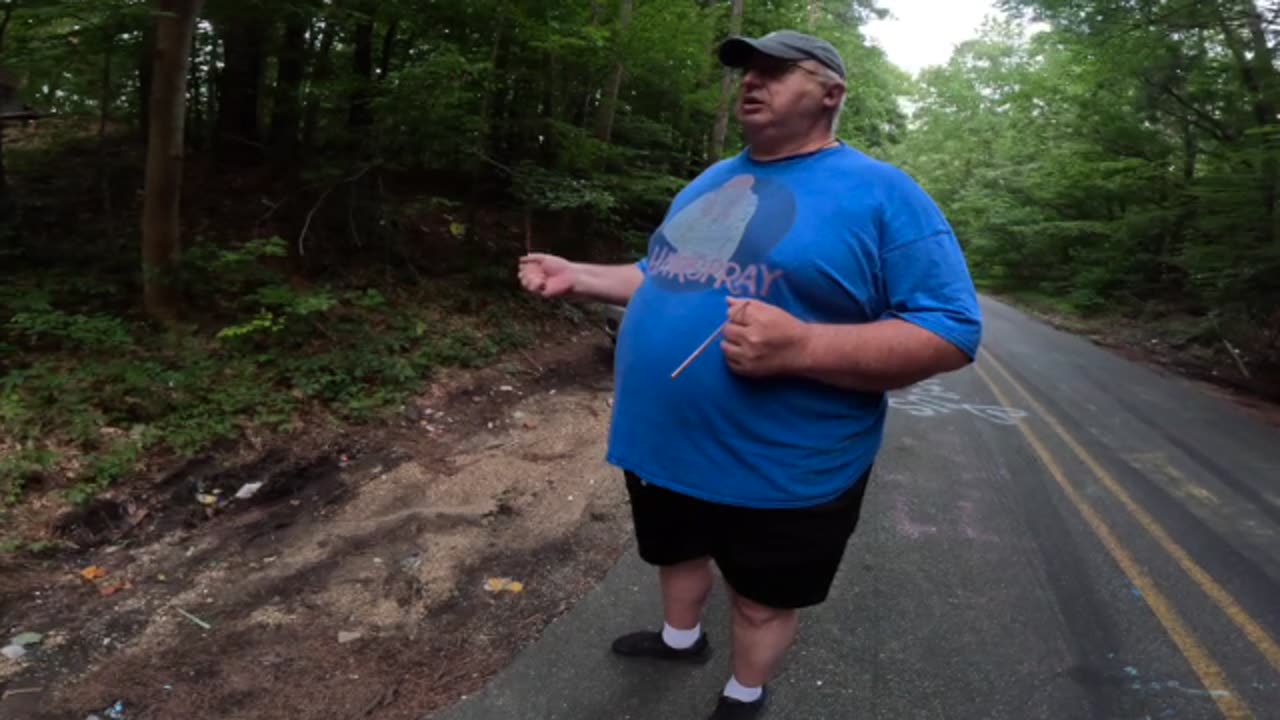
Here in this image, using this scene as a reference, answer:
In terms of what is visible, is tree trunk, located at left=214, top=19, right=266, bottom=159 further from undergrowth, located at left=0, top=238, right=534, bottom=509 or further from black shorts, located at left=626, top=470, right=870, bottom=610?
black shorts, located at left=626, top=470, right=870, bottom=610

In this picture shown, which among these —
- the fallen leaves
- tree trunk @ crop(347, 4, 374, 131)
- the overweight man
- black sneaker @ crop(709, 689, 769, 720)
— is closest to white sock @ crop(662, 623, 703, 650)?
black sneaker @ crop(709, 689, 769, 720)

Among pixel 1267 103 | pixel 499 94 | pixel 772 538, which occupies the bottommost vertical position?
pixel 772 538

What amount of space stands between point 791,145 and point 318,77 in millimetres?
7680

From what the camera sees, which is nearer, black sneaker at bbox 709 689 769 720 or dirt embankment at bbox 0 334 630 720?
black sneaker at bbox 709 689 769 720

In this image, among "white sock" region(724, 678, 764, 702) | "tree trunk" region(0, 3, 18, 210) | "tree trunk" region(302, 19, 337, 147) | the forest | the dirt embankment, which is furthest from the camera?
"tree trunk" region(302, 19, 337, 147)

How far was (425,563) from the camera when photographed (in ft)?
11.0

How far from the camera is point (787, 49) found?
160cm

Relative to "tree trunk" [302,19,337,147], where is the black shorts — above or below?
below

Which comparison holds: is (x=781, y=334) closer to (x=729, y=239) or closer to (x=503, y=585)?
(x=729, y=239)

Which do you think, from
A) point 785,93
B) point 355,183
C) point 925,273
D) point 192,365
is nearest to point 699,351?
point 925,273

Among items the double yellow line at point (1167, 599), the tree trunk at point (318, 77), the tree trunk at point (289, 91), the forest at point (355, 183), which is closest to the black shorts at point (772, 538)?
the forest at point (355, 183)

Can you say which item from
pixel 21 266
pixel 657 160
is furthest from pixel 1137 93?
pixel 21 266

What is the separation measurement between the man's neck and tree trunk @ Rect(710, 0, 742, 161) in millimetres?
11583

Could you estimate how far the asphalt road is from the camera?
8.27ft
